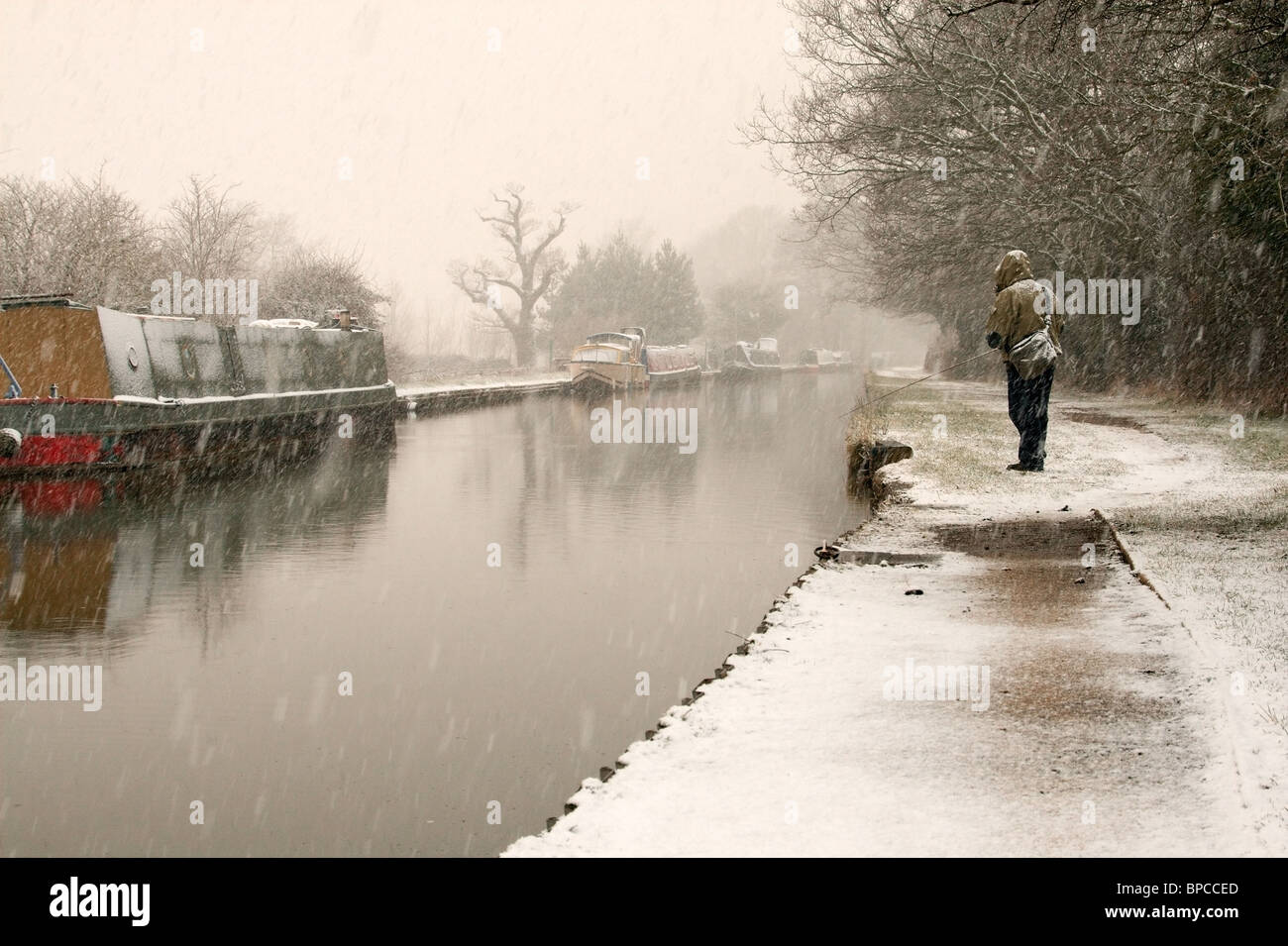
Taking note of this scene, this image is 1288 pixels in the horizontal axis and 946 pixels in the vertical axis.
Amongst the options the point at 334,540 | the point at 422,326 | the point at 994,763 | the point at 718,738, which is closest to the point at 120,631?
the point at 334,540

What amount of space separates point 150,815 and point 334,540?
6.12m

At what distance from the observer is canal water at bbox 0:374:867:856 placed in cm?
469

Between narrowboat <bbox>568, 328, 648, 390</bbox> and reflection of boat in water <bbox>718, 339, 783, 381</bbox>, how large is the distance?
19636 mm

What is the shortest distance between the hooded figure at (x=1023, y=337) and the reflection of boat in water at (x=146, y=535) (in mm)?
6561

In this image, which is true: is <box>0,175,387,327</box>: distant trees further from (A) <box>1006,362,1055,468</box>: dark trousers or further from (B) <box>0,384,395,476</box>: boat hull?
(A) <box>1006,362,1055,468</box>: dark trousers

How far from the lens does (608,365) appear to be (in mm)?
38562

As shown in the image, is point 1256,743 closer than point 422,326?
Yes

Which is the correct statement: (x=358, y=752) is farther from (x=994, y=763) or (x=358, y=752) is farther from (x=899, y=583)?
(x=899, y=583)

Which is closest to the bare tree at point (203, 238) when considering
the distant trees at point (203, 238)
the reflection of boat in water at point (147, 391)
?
the distant trees at point (203, 238)

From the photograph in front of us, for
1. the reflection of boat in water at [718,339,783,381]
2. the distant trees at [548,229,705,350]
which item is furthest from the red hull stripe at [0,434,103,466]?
the distant trees at [548,229,705,350]

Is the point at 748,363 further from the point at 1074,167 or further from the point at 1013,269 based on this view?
the point at 1013,269

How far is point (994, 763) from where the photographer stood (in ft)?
13.4

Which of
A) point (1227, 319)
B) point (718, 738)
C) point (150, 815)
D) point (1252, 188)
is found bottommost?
point (150, 815)

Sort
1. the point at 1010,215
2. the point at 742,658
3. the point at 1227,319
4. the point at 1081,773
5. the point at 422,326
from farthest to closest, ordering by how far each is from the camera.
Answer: the point at 422,326 → the point at 1010,215 → the point at 1227,319 → the point at 742,658 → the point at 1081,773
